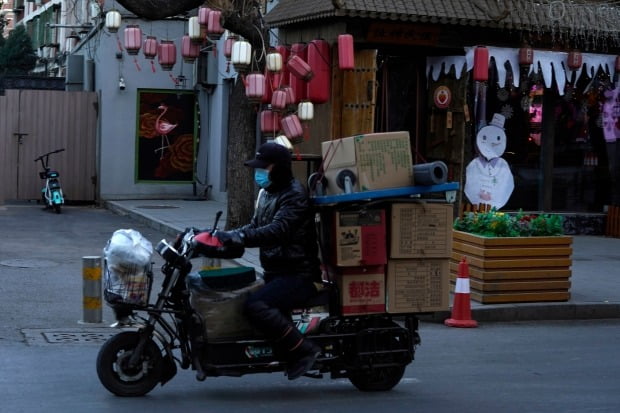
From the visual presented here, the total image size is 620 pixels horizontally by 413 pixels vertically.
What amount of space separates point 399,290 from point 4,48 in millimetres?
39484

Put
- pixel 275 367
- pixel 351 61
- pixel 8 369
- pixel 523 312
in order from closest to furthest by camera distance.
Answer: pixel 275 367
pixel 8 369
pixel 523 312
pixel 351 61

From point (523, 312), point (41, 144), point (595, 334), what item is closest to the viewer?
point (595, 334)

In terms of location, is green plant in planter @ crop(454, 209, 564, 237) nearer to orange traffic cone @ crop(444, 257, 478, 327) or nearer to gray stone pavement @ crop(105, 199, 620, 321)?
gray stone pavement @ crop(105, 199, 620, 321)

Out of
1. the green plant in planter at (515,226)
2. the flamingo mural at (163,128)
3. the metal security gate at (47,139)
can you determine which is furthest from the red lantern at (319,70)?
the metal security gate at (47,139)

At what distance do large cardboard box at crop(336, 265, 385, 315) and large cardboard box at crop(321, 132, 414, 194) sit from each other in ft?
1.97

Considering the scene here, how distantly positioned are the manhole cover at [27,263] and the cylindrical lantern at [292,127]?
3.84 metres

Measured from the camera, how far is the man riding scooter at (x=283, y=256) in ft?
23.9

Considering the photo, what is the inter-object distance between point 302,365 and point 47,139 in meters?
18.1

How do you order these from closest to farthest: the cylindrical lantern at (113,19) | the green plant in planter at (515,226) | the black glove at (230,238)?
the black glove at (230,238), the green plant in planter at (515,226), the cylindrical lantern at (113,19)

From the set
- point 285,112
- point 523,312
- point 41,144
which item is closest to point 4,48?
point 41,144

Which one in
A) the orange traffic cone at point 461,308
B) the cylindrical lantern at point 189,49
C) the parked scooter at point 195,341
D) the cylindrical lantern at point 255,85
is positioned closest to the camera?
the parked scooter at point 195,341

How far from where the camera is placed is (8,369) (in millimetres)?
8297

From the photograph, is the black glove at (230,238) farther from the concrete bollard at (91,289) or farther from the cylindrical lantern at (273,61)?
the cylindrical lantern at (273,61)

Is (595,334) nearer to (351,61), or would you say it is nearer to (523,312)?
(523,312)
